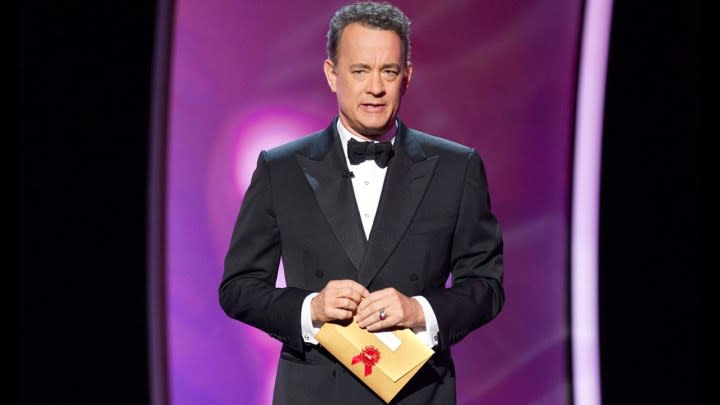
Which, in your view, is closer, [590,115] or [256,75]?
[256,75]

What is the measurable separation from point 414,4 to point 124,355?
1457 millimetres

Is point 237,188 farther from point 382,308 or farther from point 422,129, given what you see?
point 382,308

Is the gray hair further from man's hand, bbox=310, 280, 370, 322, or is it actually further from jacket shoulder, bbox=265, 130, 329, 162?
man's hand, bbox=310, 280, 370, 322

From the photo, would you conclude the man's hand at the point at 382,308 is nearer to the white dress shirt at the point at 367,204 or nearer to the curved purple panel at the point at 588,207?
the white dress shirt at the point at 367,204

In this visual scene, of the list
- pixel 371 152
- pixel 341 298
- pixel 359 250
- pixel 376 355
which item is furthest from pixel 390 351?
pixel 371 152

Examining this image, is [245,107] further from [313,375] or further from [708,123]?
[708,123]

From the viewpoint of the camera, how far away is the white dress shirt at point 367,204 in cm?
181

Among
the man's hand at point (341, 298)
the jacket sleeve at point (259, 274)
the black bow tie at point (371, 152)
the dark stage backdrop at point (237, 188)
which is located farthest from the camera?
the dark stage backdrop at point (237, 188)

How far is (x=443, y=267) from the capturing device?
1.94 meters

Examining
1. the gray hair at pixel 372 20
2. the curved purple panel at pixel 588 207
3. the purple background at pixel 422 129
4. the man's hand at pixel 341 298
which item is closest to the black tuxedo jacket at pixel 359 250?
the man's hand at pixel 341 298

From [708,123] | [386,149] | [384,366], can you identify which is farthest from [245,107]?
[708,123]

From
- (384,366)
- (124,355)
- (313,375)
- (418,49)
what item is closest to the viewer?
(384,366)

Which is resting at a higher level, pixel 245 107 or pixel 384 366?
pixel 245 107

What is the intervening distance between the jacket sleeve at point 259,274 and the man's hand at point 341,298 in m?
0.10
